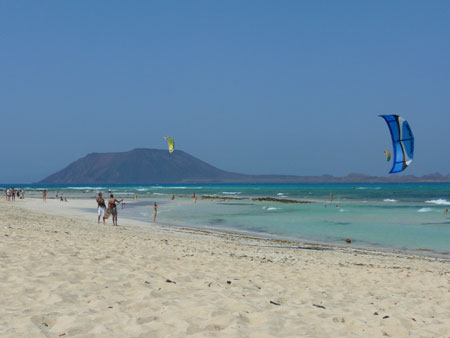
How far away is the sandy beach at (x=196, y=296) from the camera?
4.46 meters

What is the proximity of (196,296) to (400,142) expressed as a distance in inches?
454

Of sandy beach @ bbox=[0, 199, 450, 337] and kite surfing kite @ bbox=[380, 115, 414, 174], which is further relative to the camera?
kite surfing kite @ bbox=[380, 115, 414, 174]

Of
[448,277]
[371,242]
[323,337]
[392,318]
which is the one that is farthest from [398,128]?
[323,337]

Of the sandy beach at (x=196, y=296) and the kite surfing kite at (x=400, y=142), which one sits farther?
the kite surfing kite at (x=400, y=142)

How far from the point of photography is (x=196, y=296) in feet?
19.0

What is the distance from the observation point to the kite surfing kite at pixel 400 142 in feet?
48.3

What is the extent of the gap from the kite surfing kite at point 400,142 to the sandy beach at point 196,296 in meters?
6.28

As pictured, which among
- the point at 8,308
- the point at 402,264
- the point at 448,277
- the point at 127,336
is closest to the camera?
the point at 127,336

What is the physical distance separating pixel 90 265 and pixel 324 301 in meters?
3.60

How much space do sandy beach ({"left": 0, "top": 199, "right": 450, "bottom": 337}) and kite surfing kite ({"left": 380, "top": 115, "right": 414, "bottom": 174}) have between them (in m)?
6.28

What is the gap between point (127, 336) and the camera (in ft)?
13.5

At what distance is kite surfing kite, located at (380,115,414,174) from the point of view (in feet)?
48.3

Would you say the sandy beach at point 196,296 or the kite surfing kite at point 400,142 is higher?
the kite surfing kite at point 400,142

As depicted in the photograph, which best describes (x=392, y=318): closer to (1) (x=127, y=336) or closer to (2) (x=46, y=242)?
(1) (x=127, y=336)
